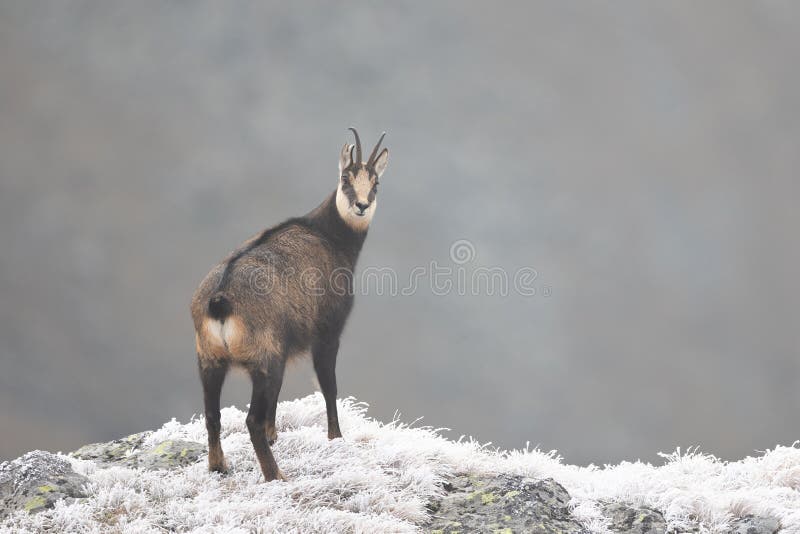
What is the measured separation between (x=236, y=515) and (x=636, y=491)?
3755 millimetres

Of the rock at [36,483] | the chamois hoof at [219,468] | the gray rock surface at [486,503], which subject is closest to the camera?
the gray rock surface at [486,503]

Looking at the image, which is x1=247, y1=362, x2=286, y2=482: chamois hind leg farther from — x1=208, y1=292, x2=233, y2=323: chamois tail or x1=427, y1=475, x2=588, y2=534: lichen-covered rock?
x1=427, y1=475, x2=588, y2=534: lichen-covered rock

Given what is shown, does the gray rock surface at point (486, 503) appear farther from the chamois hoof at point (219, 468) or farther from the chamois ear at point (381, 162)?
the chamois ear at point (381, 162)

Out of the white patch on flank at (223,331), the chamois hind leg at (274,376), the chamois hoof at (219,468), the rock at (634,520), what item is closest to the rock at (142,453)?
the chamois hoof at (219,468)

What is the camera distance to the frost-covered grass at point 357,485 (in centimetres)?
672

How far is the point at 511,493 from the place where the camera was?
7.21 metres

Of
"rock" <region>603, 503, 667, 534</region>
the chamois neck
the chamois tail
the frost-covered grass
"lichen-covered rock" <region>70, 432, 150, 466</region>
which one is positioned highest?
the chamois neck

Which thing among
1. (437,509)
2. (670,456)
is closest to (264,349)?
(437,509)

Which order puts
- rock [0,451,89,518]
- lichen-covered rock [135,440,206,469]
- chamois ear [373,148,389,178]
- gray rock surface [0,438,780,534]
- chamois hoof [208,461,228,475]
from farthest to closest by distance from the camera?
chamois ear [373,148,389,178]
lichen-covered rock [135,440,206,469]
chamois hoof [208,461,228,475]
rock [0,451,89,518]
gray rock surface [0,438,780,534]

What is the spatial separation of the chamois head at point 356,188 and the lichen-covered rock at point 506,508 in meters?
3.00

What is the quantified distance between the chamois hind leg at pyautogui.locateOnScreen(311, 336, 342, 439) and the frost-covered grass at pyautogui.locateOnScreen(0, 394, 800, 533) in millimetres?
176

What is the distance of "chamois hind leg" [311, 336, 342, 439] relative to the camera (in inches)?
335

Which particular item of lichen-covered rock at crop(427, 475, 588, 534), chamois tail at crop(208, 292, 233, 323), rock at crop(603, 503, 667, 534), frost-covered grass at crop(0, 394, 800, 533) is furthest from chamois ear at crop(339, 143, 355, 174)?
rock at crop(603, 503, 667, 534)

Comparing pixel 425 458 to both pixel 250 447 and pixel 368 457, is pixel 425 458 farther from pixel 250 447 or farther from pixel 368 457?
pixel 250 447
